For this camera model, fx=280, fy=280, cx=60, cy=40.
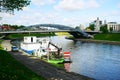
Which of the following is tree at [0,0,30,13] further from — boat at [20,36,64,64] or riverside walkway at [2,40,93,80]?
boat at [20,36,64,64]

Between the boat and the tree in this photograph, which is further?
the boat

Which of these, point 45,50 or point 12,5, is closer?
point 12,5

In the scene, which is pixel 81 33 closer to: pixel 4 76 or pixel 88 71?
pixel 88 71

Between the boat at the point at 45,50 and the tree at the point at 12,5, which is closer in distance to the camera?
the tree at the point at 12,5

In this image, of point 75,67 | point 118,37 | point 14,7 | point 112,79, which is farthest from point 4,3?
point 118,37

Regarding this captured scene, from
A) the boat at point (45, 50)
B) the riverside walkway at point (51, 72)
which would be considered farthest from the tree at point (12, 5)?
the boat at point (45, 50)

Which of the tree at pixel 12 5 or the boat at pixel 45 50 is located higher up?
the tree at pixel 12 5

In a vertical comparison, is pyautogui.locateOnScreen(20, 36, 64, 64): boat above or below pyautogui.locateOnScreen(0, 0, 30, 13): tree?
below

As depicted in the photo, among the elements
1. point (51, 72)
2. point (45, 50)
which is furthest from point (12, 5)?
point (45, 50)

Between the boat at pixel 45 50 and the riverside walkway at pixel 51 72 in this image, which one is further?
the boat at pixel 45 50

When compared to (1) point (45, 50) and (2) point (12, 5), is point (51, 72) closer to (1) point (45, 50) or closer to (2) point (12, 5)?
(2) point (12, 5)

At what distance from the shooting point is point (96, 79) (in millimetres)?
33906

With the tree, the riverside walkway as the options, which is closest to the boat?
the riverside walkway

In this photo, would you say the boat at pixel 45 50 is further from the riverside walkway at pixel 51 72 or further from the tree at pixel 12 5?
the tree at pixel 12 5
